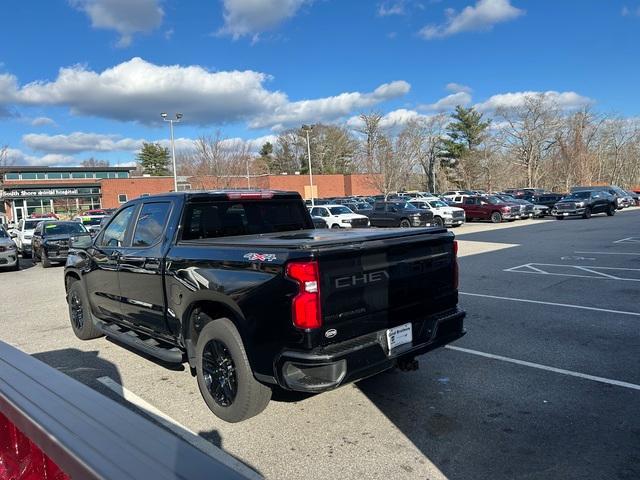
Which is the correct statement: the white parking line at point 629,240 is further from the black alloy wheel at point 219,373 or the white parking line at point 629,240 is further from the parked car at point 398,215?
the black alloy wheel at point 219,373

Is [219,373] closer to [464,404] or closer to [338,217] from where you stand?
[464,404]

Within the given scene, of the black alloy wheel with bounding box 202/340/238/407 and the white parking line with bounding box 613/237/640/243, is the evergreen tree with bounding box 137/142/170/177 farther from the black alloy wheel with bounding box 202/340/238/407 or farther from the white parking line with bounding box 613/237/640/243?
the black alloy wheel with bounding box 202/340/238/407

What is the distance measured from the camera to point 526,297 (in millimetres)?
8641

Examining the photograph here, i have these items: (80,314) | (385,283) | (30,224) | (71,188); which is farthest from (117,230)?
(71,188)

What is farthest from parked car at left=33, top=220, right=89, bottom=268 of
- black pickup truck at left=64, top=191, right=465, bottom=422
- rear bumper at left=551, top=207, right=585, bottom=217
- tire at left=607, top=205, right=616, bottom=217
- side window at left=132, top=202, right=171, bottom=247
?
tire at left=607, top=205, right=616, bottom=217

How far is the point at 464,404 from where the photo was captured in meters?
4.31

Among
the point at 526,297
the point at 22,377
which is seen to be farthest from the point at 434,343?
the point at 526,297

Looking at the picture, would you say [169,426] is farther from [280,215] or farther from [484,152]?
[484,152]

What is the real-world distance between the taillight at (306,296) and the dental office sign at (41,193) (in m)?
67.5

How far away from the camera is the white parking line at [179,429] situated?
3458 millimetres

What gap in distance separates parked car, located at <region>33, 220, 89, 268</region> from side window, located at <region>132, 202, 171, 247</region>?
1132cm

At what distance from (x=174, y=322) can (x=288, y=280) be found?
1727mm

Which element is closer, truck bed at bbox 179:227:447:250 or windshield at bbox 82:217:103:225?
truck bed at bbox 179:227:447:250

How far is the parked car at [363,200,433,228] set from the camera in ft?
Result: 92.2
